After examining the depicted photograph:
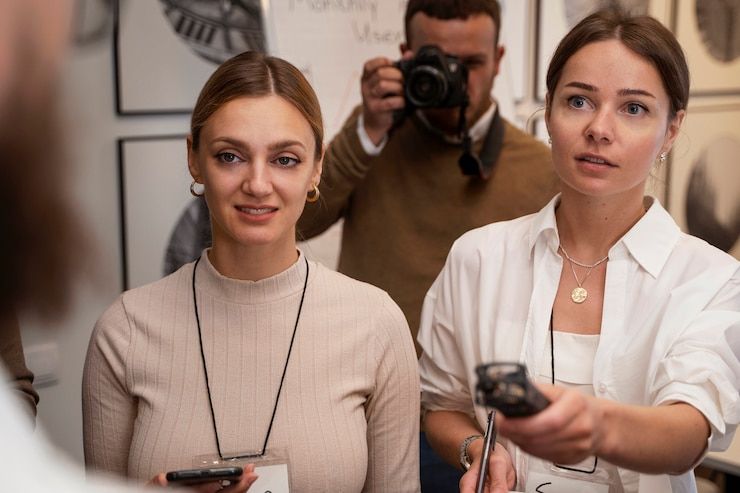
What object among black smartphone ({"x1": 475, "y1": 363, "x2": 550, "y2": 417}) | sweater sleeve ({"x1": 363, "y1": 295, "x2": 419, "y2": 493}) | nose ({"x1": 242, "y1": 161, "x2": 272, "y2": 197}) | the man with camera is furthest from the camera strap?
black smartphone ({"x1": 475, "y1": 363, "x2": 550, "y2": 417})

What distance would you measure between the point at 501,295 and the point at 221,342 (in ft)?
1.70

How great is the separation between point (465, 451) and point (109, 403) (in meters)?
0.63

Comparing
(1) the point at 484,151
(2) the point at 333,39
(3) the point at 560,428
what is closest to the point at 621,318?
(3) the point at 560,428

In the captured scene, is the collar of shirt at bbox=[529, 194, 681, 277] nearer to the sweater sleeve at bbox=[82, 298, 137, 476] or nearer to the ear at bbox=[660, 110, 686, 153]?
the ear at bbox=[660, 110, 686, 153]

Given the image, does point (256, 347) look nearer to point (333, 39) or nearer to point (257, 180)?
point (257, 180)

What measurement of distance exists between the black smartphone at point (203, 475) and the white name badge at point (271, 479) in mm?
117

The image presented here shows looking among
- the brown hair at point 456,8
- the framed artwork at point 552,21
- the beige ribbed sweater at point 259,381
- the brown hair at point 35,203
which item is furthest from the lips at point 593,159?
the framed artwork at point 552,21

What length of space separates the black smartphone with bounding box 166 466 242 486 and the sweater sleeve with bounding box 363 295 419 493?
14.2 inches

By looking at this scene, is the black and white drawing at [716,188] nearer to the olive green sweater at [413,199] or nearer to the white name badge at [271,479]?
the olive green sweater at [413,199]

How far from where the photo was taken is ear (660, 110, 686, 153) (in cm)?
160

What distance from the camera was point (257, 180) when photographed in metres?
1.52

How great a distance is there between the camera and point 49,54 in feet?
1.54

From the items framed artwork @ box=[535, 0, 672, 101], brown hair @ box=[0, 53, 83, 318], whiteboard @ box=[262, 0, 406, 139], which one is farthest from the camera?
framed artwork @ box=[535, 0, 672, 101]

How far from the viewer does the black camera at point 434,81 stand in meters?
2.24
